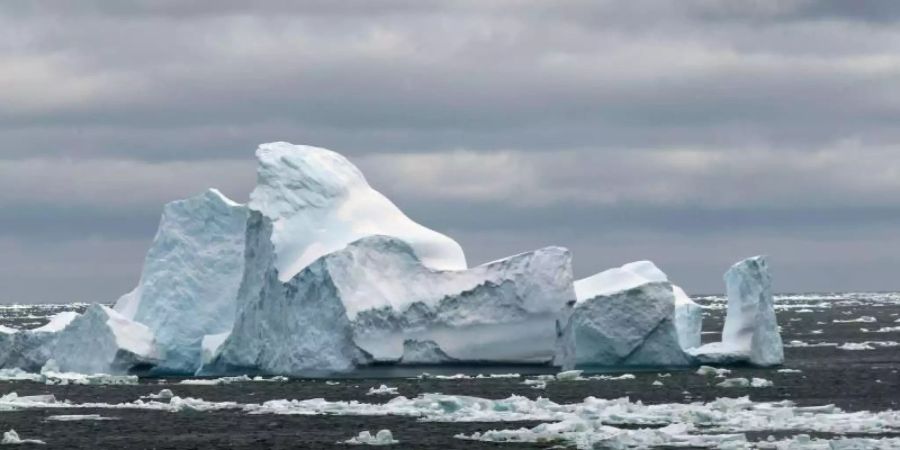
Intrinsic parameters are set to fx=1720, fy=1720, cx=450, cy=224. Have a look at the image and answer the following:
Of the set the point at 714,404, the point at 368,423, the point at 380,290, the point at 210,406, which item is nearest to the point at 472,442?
the point at 368,423

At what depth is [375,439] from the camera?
27141 millimetres

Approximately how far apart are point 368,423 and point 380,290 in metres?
10.7

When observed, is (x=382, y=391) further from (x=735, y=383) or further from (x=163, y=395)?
(x=735, y=383)

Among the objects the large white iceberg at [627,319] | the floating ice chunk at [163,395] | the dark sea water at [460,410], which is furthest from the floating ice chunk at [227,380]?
the large white iceberg at [627,319]

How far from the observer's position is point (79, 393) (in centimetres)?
3947

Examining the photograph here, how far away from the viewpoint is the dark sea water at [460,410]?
91.2ft

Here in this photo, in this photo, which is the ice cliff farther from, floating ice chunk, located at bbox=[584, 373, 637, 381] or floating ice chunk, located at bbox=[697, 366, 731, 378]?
floating ice chunk, located at bbox=[697, 366, 731, 378]

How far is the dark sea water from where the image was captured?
91.2 ft

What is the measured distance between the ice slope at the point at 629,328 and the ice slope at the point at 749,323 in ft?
4.17

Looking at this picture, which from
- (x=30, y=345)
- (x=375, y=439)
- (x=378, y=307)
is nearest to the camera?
(x=375, y=439)

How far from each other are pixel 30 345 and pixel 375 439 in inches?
819

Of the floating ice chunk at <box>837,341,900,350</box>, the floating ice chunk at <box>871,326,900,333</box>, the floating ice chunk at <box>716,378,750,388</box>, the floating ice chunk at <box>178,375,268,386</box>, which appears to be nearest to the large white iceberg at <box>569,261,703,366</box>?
the floating ice chunk at <box>716,378,750,388</box>

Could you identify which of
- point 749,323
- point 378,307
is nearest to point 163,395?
point 378,307

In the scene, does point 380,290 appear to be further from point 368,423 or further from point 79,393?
point 368,423
